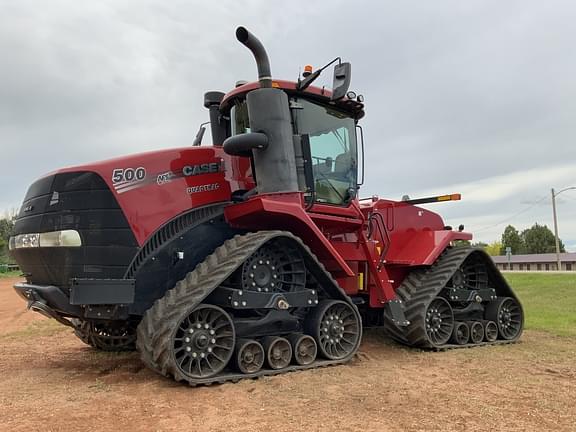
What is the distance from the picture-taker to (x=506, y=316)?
9.28 m

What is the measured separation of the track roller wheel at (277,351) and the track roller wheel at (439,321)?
2.68 m

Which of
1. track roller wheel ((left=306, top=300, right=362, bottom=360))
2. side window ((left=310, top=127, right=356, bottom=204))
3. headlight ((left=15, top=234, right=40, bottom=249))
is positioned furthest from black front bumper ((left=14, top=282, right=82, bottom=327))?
side window ((left=310, top=127, right=356, bottom=204))

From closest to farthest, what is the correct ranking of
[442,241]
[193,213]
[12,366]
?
[193,213], [12,366], [442,241]

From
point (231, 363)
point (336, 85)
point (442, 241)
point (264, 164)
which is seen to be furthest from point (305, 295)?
point (442, 241)

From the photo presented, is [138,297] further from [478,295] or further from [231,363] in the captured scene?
[478,295]

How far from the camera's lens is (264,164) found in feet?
21.2

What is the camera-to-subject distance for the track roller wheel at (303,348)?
6.32 metres

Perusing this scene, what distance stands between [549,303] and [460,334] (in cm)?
848

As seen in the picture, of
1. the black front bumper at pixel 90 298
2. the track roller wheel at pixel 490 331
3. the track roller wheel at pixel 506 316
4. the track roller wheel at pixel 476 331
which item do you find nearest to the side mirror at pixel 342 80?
the black front bumper at pixel 90 298

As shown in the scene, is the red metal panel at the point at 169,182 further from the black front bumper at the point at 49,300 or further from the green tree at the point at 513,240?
the green tree at the point at 513,240

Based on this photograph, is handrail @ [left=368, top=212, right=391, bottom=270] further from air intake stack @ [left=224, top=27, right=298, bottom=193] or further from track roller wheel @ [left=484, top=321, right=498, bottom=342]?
air intake stack @ [left=224, top=27, right=298, bottom=193]

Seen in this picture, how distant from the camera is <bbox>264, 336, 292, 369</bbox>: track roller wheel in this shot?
6070 millimetres

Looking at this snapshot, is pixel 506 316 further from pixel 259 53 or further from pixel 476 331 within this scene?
pixel 259 53

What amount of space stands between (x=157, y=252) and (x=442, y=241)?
4877 mm
